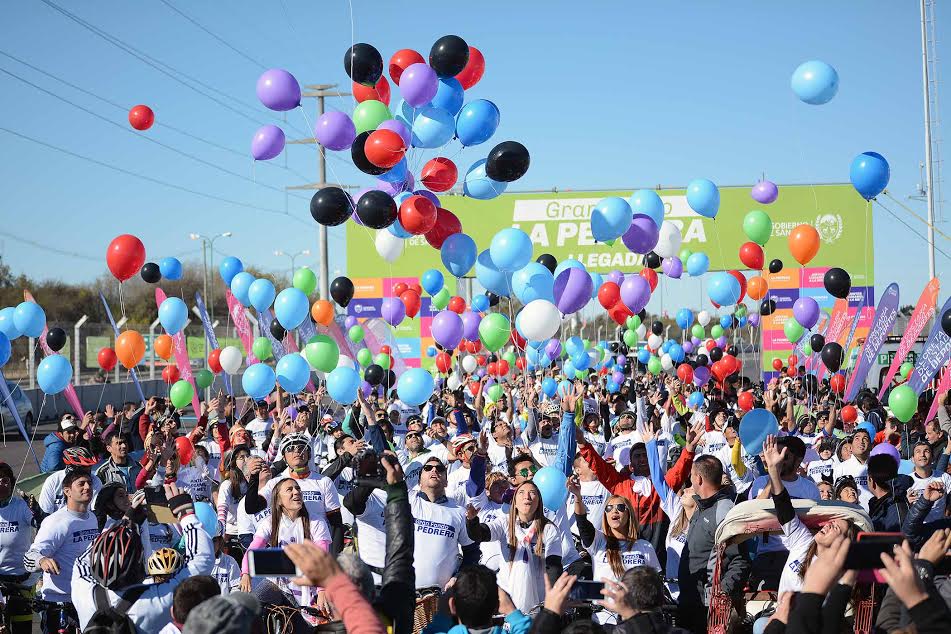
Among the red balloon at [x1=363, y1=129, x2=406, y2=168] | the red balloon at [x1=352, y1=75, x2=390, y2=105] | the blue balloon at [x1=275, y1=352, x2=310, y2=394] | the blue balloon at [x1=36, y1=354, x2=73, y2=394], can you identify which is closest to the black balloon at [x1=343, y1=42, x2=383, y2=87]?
the red balloon at [x1=352, y1=75, x2=390, y2=105]

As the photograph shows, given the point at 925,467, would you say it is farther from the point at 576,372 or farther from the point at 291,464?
the point at 576,372

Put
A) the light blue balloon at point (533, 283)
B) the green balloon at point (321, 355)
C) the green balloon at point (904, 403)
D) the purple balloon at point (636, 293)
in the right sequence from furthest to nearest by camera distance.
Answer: the purple balloon at point (636, 293), the green balloon at point (904, 403), the green balloon at point (321, 355), the light blue balloon at point (533, 283)

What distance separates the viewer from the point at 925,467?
8156 millimetres

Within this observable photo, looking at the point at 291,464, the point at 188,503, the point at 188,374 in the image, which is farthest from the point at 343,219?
the point at 188,374

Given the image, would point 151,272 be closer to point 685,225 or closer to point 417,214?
point 417,214

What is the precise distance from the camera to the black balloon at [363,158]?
8.92m

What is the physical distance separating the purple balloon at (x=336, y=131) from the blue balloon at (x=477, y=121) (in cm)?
109

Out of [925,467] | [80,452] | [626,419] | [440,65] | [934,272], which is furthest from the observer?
[934,272]

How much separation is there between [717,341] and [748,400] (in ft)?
23.5

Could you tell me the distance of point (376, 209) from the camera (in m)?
8.99

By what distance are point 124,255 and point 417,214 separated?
12.1ft

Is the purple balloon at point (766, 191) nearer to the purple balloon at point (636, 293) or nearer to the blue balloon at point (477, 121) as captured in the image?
the purple balloon at point (636, 293)

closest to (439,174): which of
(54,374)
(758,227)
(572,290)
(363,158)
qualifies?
(363,158)

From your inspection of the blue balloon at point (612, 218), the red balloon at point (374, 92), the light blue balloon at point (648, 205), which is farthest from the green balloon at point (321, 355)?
the light blue balloon at point (648, 205)
